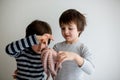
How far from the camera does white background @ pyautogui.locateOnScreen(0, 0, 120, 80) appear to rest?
1.02 metres

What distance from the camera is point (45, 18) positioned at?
1.08 metres

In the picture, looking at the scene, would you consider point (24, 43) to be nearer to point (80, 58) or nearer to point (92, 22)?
point (80, 58)

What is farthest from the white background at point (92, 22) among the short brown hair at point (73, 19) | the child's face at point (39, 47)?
the child's face at point (39, 47)

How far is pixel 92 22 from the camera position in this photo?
1.04 m

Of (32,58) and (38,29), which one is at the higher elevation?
(38,29)

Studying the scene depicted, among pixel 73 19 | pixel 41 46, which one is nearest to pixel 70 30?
pixel 73 19

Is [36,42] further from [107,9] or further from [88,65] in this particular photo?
[107,9]

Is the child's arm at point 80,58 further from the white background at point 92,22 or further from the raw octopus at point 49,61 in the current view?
the white background at point 92,22

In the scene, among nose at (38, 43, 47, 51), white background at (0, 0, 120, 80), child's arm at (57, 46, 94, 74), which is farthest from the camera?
white background at (0, 0, 120, 80)

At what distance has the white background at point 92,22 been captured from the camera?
102 centimetres

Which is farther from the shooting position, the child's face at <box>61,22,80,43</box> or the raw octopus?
the child's face at <box>61,22,80,43</box>

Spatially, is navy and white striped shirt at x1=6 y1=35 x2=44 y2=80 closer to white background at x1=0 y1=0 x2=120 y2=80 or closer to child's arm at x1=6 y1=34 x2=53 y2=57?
child's arm at x1=6 y1=34 x2=53 y2=57

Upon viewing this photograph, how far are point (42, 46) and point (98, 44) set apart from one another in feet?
1.13

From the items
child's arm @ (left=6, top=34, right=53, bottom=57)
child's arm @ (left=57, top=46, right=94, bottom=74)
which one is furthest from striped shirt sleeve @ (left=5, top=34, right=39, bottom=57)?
child's arm @ (left=57, top=46, right=94, bottom=74)
